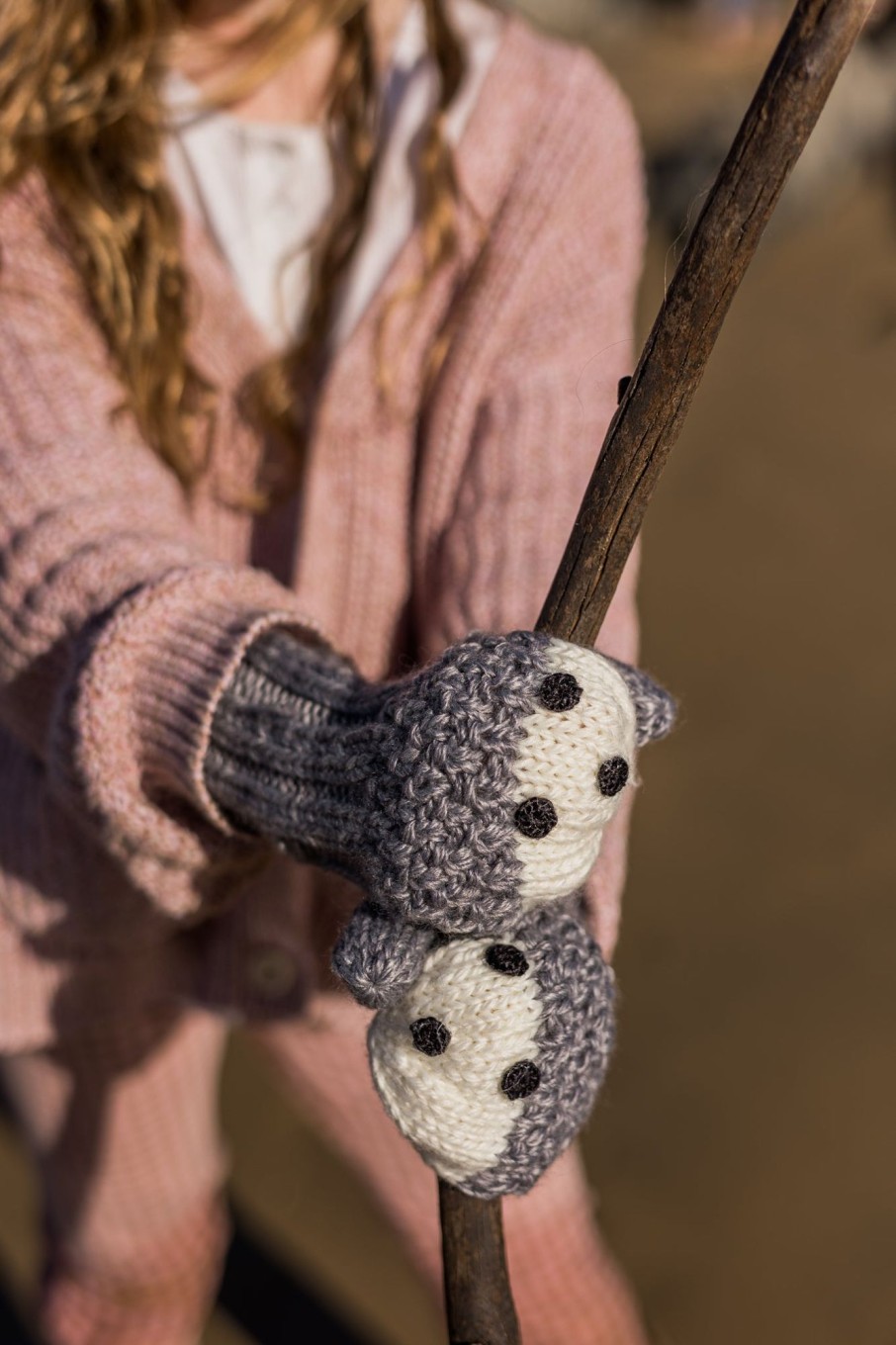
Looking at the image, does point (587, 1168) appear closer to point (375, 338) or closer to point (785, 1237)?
point (785, 1237)

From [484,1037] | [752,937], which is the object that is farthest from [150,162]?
[752,937]

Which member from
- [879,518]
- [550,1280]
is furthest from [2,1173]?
[879,518]

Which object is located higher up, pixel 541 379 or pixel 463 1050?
pixel 541 379

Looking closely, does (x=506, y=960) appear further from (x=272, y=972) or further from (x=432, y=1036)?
(x=272, y=972)

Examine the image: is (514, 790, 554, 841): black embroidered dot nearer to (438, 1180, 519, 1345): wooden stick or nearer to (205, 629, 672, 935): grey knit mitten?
(205, 629, 672, 935): grey knit mitten

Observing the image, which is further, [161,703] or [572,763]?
[161,703]

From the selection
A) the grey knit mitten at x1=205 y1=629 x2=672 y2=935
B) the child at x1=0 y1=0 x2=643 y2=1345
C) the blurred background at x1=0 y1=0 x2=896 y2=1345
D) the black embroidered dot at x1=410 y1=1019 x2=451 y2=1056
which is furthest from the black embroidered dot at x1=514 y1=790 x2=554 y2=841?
the blurred background at x1=0 y1=0 x2=896 y2=1345
